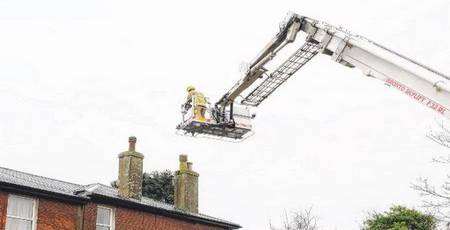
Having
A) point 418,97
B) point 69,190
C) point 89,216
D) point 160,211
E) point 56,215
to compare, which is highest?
point 69,190

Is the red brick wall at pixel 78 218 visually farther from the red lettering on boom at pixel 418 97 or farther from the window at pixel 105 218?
the red lettering on boom at pixel 418 97

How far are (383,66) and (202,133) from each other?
8.56 meters

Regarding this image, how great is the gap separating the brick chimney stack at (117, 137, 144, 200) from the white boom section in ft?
33.8

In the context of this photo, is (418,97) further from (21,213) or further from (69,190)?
(69,190)

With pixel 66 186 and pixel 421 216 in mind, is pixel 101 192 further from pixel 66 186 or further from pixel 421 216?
pixel 421 216

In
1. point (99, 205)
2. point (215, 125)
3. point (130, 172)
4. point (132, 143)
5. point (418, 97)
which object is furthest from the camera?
point (132, 143)

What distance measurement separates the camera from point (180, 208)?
33188mm

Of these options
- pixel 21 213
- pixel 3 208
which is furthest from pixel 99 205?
pixel 3 208

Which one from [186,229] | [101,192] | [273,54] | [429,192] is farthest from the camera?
[186,229]

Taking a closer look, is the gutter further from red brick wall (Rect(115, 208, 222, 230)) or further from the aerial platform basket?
the aerial platform basket

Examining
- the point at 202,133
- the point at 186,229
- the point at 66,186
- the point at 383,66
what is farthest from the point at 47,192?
the point at 383,66

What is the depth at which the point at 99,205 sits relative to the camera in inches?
1054

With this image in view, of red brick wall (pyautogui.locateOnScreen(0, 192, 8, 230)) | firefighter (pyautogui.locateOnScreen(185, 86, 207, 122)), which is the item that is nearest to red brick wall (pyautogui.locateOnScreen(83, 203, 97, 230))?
red brick wall (pyautogui.locateOnScreen(0, 192, 8, 230))

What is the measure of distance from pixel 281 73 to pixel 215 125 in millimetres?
3853
